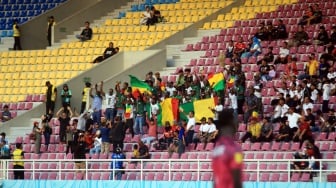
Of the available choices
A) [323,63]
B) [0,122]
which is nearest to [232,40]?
[323,63]

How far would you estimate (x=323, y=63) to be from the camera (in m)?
29.3

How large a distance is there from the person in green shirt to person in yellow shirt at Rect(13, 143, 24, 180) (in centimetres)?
306

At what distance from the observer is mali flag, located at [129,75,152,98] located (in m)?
31.5

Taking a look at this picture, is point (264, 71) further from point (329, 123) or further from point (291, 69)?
point (329, 123)

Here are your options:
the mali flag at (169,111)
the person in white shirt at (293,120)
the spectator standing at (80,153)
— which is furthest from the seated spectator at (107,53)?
the person in white shirt at (293,120)

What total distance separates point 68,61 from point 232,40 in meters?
5.96

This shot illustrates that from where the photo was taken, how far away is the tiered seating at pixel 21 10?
136 ft

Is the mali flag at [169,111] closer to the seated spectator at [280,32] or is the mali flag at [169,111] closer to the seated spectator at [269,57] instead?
the seated spectator at [269,57]

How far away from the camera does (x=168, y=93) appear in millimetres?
30859

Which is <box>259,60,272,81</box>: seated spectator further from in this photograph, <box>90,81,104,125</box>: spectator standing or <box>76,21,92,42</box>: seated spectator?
<box>76,21,92,42</box>: seated spectator

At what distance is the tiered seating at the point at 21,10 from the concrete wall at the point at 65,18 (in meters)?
0.54

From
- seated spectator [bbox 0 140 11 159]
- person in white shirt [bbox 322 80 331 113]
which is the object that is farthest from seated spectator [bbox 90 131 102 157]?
person in white shirt [bbox 322 80 331 113]

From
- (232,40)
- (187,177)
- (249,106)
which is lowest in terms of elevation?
(187,177)

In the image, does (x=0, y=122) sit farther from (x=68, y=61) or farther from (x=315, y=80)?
(x=315, y=80)
